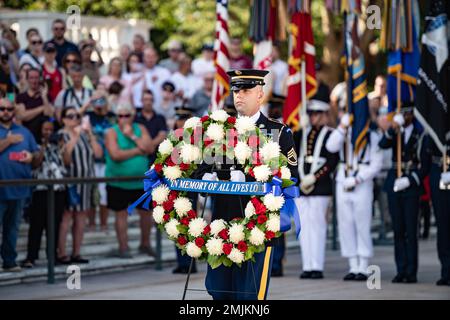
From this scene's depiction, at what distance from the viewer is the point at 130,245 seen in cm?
1712

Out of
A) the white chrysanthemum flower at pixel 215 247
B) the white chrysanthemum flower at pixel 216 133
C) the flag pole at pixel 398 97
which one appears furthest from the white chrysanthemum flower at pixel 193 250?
the flag pole at pixel 398 97

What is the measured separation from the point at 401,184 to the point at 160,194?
641cm

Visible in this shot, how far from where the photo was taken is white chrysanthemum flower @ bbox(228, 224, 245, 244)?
9.55 m

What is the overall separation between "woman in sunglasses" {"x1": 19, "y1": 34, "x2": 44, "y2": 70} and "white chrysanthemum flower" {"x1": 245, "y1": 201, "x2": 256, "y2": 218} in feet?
29.5

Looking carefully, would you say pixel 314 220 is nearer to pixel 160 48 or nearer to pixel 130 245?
pixel 130 245

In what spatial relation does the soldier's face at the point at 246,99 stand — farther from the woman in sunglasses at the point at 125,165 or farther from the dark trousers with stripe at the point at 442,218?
the woman in sunglasses at the point at 125,165

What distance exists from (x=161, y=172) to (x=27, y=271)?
5.71 m

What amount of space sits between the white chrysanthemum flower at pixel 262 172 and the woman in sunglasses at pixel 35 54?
357 inches

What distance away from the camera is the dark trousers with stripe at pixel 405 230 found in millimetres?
15641

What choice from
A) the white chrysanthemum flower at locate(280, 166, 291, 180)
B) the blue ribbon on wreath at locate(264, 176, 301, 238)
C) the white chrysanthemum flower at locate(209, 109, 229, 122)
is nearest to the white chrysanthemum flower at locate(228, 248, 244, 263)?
the blue ribbon on wreath at locate(264, 176, 301, 238)

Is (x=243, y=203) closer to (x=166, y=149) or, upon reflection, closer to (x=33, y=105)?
(x=166, y=149)

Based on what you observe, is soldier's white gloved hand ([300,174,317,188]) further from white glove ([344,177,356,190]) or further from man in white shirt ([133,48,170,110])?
man in white shirt ([133,48,170,110])
